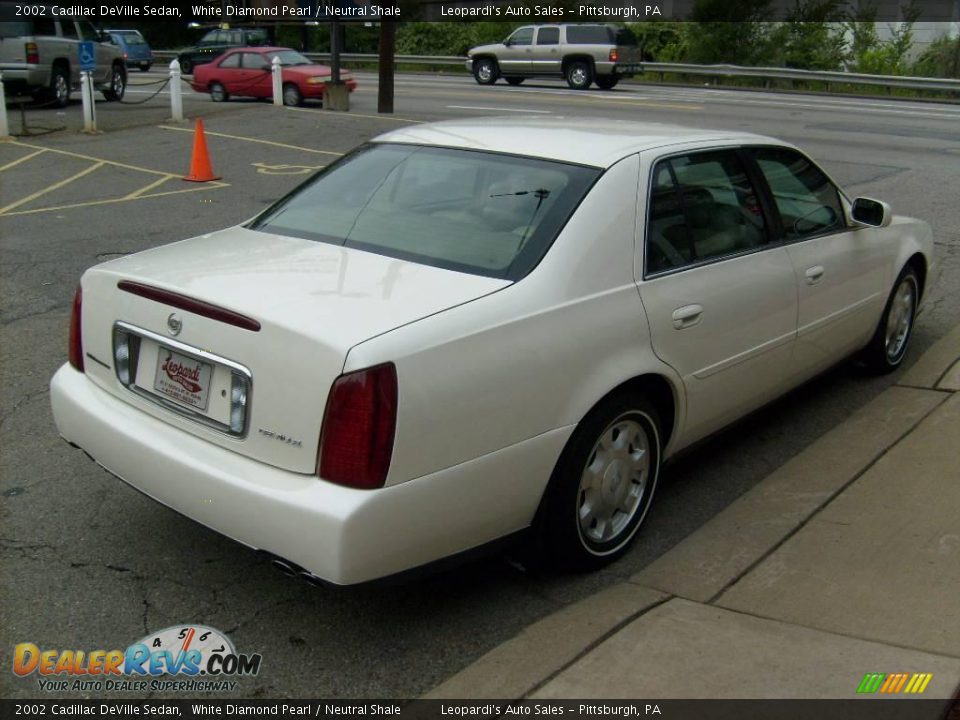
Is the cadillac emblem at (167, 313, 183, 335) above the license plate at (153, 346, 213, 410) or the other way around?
above

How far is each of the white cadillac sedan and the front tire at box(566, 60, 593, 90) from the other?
25428mm

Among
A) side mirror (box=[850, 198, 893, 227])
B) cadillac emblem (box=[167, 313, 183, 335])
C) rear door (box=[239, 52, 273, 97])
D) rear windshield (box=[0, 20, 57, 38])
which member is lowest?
cadillac emblem (box=[167, 313, 183, 335])

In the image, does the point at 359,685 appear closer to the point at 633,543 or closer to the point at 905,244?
the point at 633,543

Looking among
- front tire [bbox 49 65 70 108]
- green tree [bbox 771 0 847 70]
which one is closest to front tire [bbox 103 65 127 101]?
front tire [bbox 49 65 70 108]

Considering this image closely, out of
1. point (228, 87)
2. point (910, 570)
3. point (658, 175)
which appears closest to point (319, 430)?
point (658, 175)

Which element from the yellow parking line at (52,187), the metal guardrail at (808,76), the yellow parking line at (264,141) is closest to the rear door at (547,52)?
the metal guardrail at (808,76)

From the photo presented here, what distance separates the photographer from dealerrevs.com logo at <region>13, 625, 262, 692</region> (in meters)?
3.18

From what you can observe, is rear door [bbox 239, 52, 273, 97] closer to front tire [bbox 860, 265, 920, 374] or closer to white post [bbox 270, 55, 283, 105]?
white post [bbox 270, 55, 283, 105]

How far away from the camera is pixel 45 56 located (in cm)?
1934

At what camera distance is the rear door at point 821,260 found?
4.94 metres

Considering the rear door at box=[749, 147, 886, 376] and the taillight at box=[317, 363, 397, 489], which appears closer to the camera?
the taillight at box=[317, 363, 397, 489]

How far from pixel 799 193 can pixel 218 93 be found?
71.8ft

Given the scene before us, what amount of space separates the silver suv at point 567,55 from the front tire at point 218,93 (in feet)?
31.0

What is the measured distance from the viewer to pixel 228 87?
80.1ft
